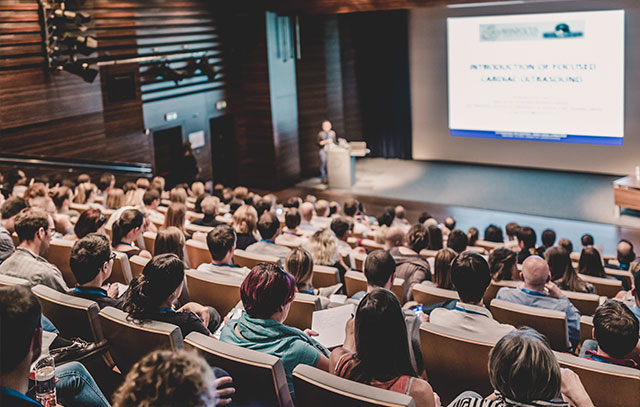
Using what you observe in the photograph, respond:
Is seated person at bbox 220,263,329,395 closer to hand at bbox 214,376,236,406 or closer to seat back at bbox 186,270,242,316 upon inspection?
hand at bbox 214,376,236,406

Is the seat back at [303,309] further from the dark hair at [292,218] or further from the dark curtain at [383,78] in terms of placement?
the dark curtain at [383,78]

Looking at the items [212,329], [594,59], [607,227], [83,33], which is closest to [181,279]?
[212,329]

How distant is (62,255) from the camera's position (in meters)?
4.82

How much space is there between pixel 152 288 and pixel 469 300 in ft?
5.40

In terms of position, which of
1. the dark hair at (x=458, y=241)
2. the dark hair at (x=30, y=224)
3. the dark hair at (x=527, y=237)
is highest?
the dark hair at (x=30, y=224)

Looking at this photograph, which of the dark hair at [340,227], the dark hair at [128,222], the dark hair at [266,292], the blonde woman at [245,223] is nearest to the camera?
the dark hair at [266,292]

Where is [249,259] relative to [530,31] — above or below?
below

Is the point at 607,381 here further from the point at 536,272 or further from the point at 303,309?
the point at 303,309

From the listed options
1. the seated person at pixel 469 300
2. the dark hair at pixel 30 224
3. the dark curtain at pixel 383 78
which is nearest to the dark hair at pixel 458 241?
the seated person at pixel 469 300

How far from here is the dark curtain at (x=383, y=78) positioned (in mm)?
14469

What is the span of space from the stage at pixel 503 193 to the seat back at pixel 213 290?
665 cm

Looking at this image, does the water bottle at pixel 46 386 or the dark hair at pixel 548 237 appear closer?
the water bottle at pixel 46 386

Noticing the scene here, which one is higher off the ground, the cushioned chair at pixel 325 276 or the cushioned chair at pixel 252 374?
the cushioned chair at pixel 252 374

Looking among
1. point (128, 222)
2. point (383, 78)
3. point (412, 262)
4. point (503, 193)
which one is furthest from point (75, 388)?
point (383, 78)
